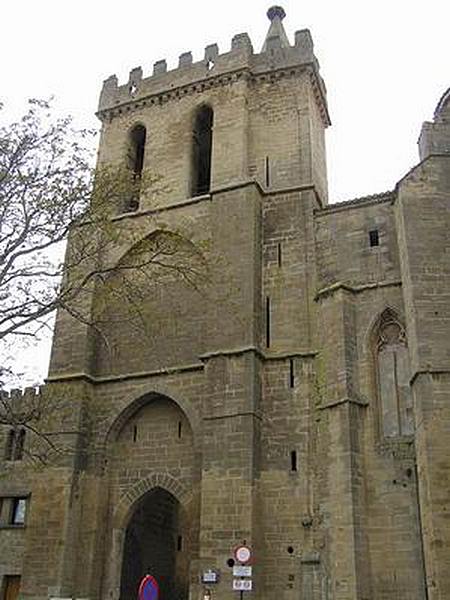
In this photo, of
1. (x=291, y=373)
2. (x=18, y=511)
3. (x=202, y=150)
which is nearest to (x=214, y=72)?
(x=202, y=150)

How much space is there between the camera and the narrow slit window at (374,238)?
16.2 metres

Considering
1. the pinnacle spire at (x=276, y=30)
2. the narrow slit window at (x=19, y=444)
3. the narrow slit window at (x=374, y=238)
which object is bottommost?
the narrow slit window at (x=19, y=444)

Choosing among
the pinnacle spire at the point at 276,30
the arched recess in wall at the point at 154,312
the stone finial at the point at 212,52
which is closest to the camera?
the arched recess in wall at the point at 154,312

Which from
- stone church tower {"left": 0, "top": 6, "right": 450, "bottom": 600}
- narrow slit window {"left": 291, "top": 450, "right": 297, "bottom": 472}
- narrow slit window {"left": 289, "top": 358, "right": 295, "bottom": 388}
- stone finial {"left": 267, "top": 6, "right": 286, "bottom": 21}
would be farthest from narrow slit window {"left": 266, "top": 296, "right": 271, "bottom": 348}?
stone finial {"left": 267, "top": 6, "right": 286, "bottom": 21}

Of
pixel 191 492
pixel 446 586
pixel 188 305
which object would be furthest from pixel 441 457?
pixel 188 305

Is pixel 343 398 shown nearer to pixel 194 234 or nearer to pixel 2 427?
pixel 194 234

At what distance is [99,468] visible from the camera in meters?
16.5

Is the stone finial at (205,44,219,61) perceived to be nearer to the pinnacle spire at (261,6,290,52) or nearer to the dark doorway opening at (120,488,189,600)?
the pinnacle spire at (261,6,290,52)

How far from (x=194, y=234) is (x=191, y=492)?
6.42m

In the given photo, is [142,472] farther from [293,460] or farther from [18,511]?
[18,511]

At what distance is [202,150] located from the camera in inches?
850

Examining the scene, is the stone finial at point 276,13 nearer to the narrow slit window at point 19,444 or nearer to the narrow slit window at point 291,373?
the narrow slit window at point 291,373

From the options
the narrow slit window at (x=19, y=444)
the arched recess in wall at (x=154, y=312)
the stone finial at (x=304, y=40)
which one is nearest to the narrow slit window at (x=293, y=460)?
the arched recess in wall at (x=154, y=312)

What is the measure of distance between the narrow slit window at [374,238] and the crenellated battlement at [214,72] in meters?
6.26
